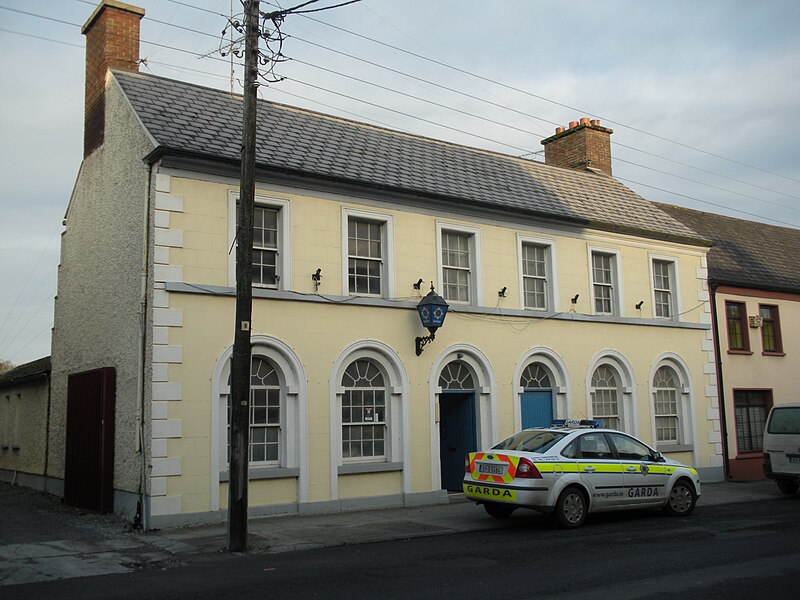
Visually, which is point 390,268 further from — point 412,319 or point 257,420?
point 257,420

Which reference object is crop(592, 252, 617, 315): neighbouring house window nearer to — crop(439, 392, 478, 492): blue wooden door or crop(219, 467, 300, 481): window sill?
crop(439, 392, 478, 492): blue wooden door

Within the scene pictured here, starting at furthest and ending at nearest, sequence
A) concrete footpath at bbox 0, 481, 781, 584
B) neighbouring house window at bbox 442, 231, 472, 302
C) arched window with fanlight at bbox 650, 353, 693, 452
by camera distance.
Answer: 1. arched window with fanlight at bbox 650, 353, 693, 452
2. neighbouring house window at bbox 442, 231, 472, 302
3. concrete footpath at bbox 0, 481, 781, 584

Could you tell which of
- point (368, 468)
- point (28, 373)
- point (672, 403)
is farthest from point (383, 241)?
point (28, 373)

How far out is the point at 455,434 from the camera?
18.3 m

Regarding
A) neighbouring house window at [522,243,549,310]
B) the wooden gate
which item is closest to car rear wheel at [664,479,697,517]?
neighbouring house window at [522,243,549,310]

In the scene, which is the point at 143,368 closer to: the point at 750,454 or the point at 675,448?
the point at 675,448

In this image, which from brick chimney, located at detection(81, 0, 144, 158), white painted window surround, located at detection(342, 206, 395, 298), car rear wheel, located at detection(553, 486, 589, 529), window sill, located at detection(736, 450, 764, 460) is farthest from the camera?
window sill, located at detection(736, 450, 764, 460)

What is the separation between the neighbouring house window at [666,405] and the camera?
21156mm

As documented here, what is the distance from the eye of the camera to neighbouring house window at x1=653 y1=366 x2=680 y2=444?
69.4 feet

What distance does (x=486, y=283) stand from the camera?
18.2 metres

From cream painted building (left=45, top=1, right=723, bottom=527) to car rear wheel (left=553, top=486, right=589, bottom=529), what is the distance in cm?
409

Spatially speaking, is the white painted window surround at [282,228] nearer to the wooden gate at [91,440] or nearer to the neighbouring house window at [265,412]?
the neighbouring house window at [265,412]

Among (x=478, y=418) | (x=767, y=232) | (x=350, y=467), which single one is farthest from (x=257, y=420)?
(x=767, y=232)

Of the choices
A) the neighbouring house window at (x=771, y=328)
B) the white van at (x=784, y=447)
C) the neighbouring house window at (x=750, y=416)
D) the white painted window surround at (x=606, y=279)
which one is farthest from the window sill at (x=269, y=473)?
the neighbouring house window at (x=771, y=328)
